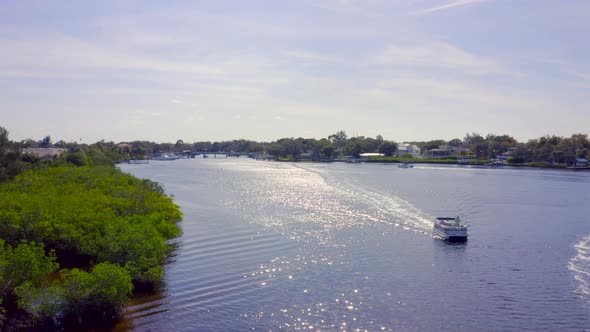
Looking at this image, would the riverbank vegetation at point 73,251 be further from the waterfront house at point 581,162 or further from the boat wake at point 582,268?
the waterfront house at point 581,162

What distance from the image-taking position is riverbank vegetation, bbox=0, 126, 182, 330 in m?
22.8

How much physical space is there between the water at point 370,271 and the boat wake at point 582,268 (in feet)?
0.27

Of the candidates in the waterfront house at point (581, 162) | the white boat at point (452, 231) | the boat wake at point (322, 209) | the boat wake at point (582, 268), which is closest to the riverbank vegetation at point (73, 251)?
the boat wake at point (322, 209)

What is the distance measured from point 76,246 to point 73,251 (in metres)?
0.90

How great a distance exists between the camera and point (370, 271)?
111 ft

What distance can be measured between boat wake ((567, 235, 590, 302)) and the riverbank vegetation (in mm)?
24250

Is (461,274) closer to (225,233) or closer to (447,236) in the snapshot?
(447,236)

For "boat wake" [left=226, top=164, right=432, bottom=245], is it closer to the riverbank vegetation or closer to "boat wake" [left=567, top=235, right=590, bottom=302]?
the riverbank vegetation

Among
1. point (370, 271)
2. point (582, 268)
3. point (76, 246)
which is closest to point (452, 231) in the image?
point (582, 268)

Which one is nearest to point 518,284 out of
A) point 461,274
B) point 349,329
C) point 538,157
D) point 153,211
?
Result: point 461,274

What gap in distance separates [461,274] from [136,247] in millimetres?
20298

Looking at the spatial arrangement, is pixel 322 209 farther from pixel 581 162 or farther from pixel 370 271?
pixel 581 162

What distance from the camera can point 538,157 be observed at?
166 m

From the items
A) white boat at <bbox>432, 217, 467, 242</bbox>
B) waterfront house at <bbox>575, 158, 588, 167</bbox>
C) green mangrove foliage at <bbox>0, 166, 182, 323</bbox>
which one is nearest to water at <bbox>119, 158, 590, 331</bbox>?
white boat at <bbox>432, 217, 467, 242</bbox>
